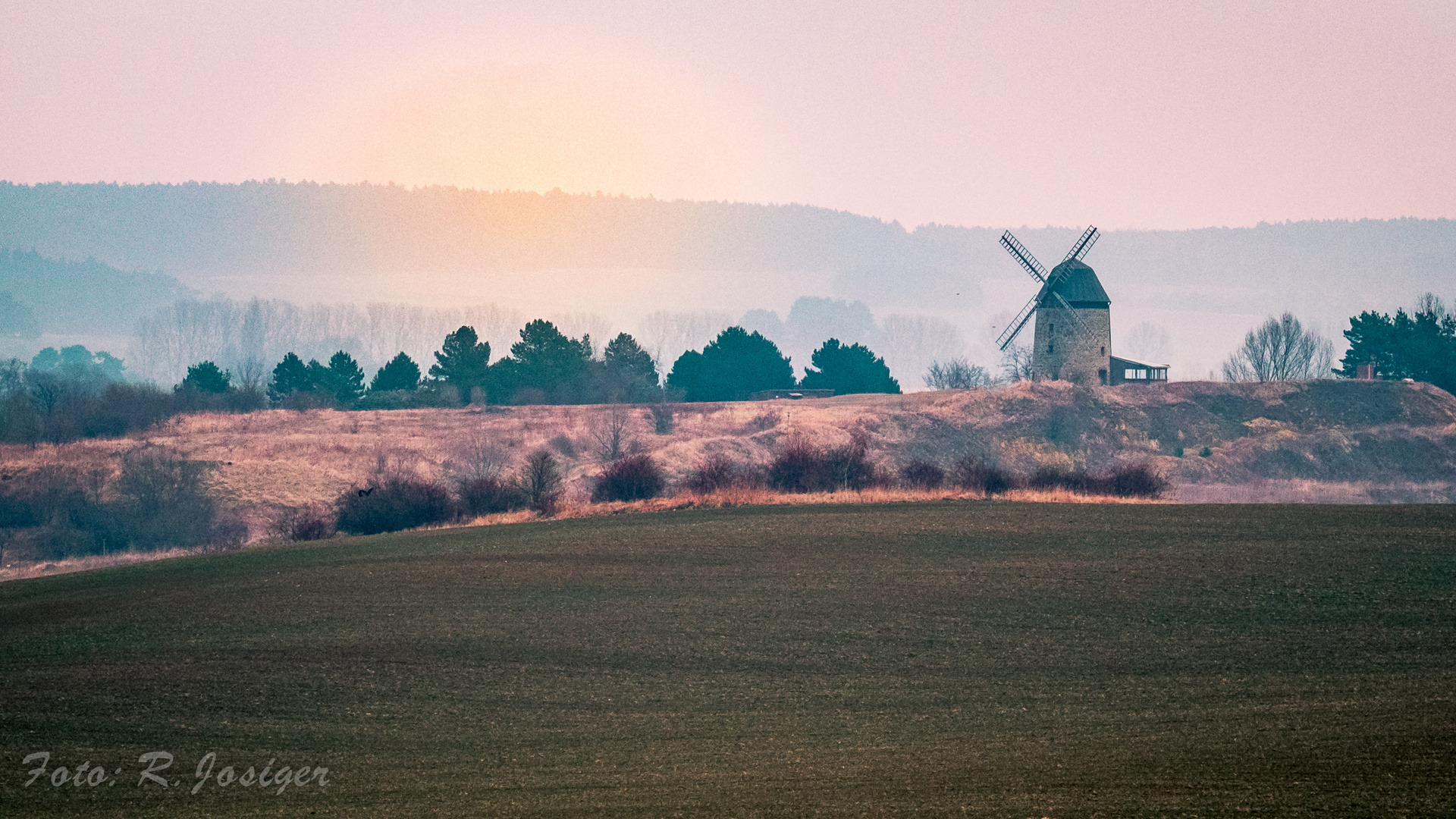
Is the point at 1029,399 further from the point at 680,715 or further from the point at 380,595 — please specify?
the point at 680,715

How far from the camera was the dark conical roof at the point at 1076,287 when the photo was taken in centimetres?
8688

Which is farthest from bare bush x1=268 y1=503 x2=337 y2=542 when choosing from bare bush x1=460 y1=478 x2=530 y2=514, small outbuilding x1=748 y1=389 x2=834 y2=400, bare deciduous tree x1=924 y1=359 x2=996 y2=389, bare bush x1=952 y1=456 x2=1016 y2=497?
bare deciduous tree x1=924 y1=359 x2=996 y2=389

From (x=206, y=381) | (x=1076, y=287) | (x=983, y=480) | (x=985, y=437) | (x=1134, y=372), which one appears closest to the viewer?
(x=983, y=480)

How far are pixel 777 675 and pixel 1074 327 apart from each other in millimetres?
73642

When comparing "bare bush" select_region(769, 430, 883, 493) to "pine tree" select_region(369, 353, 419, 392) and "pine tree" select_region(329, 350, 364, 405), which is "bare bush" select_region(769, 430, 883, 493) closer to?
"pine tree" select_region(369, 353, 419, 392)

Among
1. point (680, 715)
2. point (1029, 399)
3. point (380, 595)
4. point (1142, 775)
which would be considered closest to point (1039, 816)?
point (1142, 775)

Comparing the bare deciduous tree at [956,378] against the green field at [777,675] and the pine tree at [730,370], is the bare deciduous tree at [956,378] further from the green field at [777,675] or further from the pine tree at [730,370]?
the green field at [777,675]

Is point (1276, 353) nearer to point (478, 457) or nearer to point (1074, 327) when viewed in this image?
point (1074, 327)

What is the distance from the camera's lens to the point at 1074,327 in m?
87.5

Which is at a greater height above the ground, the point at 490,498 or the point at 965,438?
the point at 965,438

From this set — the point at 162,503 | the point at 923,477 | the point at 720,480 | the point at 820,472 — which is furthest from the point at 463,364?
the point at 923,477

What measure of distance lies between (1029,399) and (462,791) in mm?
71922

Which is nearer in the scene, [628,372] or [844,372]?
[628,372]

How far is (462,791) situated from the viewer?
1411 centimetres
